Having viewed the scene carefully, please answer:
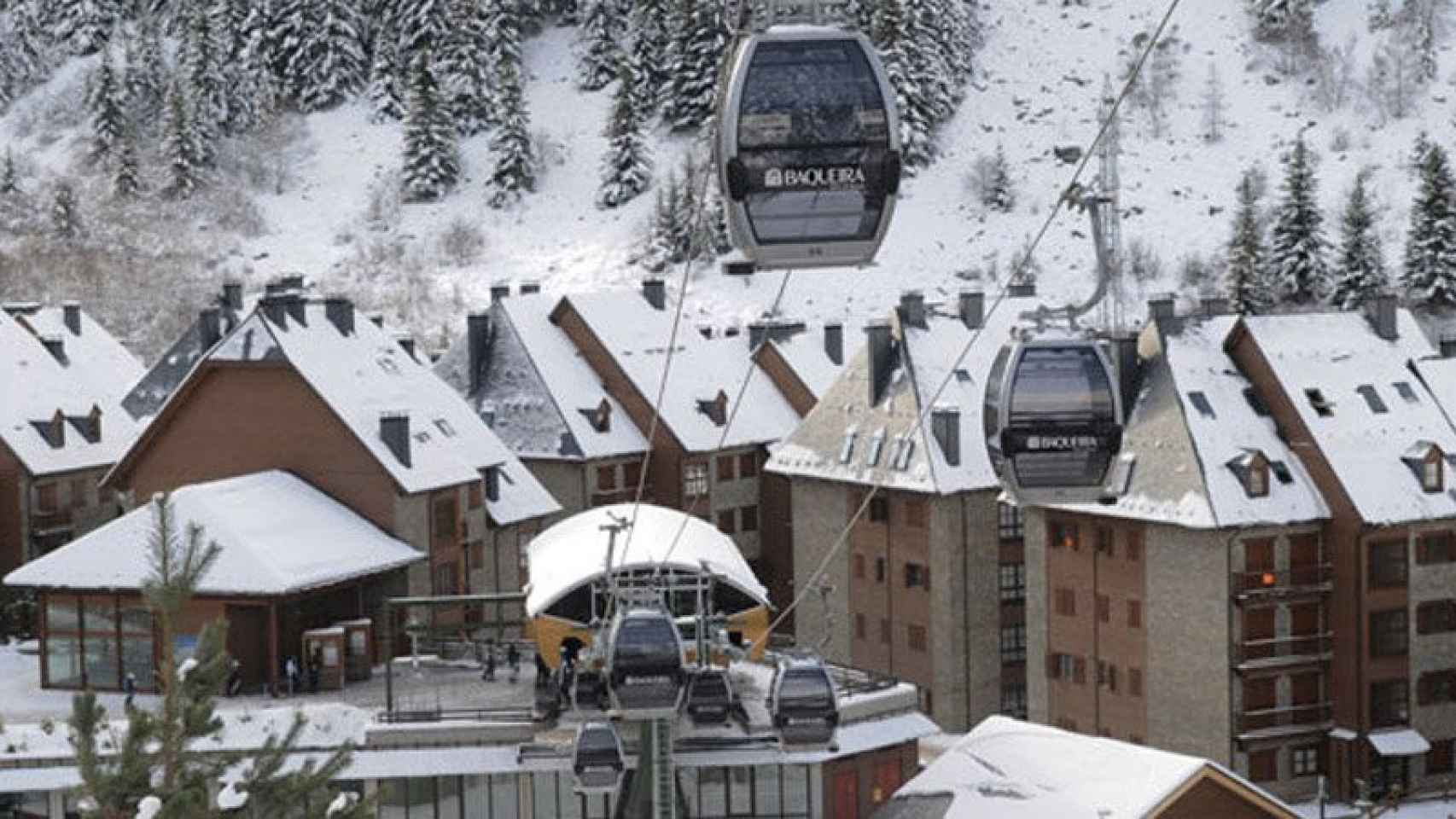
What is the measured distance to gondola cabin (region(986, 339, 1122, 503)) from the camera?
24578 mm

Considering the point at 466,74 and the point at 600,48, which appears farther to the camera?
the point at 600,48

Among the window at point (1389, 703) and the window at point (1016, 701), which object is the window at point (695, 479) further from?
the window at point (1389, 703)

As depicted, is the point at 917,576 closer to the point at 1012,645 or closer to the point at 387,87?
the point at 1012,645

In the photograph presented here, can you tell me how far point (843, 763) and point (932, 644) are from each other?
15.2m

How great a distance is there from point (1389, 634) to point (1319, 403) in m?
5.99

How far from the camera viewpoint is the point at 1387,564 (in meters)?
56.0

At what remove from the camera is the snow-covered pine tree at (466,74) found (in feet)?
420

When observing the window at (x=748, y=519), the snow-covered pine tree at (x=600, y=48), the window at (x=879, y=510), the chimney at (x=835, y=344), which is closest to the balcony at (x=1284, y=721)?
the window at (x=879, y=510)

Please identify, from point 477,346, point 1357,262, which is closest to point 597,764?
point 477,346

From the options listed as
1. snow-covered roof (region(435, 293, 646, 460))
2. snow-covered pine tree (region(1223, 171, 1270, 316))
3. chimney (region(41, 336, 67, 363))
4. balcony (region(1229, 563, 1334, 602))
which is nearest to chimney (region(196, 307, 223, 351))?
chimney (region(41, 336, 67, 363))

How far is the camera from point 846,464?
217 ft

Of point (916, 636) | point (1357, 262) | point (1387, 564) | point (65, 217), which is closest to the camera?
point (1387, 564)

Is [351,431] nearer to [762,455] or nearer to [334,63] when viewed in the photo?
[762,455]

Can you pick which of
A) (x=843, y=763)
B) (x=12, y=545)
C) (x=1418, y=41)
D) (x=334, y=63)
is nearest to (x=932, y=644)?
(x=843, y=763)
